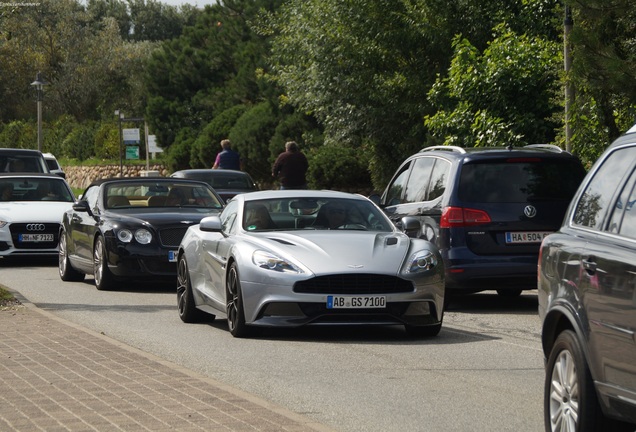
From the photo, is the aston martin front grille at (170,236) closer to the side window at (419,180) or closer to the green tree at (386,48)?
the side window at (419,180)

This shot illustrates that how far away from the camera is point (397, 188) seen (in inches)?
629

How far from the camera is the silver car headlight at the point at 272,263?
11523 mm

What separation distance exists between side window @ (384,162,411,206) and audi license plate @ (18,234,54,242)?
762 cm

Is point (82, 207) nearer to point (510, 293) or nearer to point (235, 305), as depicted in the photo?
point (510, 293)

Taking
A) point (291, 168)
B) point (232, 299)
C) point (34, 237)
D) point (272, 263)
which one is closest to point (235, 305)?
point (232, 299)

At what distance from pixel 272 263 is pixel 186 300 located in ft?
7.05

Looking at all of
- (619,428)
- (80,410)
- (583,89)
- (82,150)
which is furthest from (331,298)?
(82,150)

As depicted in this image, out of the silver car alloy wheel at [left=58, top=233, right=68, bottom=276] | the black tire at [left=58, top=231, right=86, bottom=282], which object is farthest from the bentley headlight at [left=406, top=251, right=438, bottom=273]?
the silver car alloy wheel at [left=58, top=233, right=68, bottom=276]

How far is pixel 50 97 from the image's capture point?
79.2 meters

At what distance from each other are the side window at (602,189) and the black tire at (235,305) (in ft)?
17.4

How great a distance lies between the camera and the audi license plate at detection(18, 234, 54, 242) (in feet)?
71.1

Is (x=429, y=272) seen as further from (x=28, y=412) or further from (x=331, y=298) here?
(x=28, y=412)

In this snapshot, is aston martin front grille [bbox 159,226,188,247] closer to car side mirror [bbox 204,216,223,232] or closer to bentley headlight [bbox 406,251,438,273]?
car side mirror [bbox 204,216,223,232]

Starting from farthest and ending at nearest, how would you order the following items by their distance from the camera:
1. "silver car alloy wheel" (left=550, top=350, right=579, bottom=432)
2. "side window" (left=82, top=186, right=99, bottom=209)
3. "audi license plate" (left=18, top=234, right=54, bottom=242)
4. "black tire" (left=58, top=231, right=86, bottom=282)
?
"audi license plate" (left=18, top=234, right=54, bottom=242)
"black tire" (left=58, top=231, right=86, bottom=282)
"side window" (left=82, top=186, right=99, bottom=209)
"silver car alloy wheel" (left=550, top=350, right=579, bottom=432)
